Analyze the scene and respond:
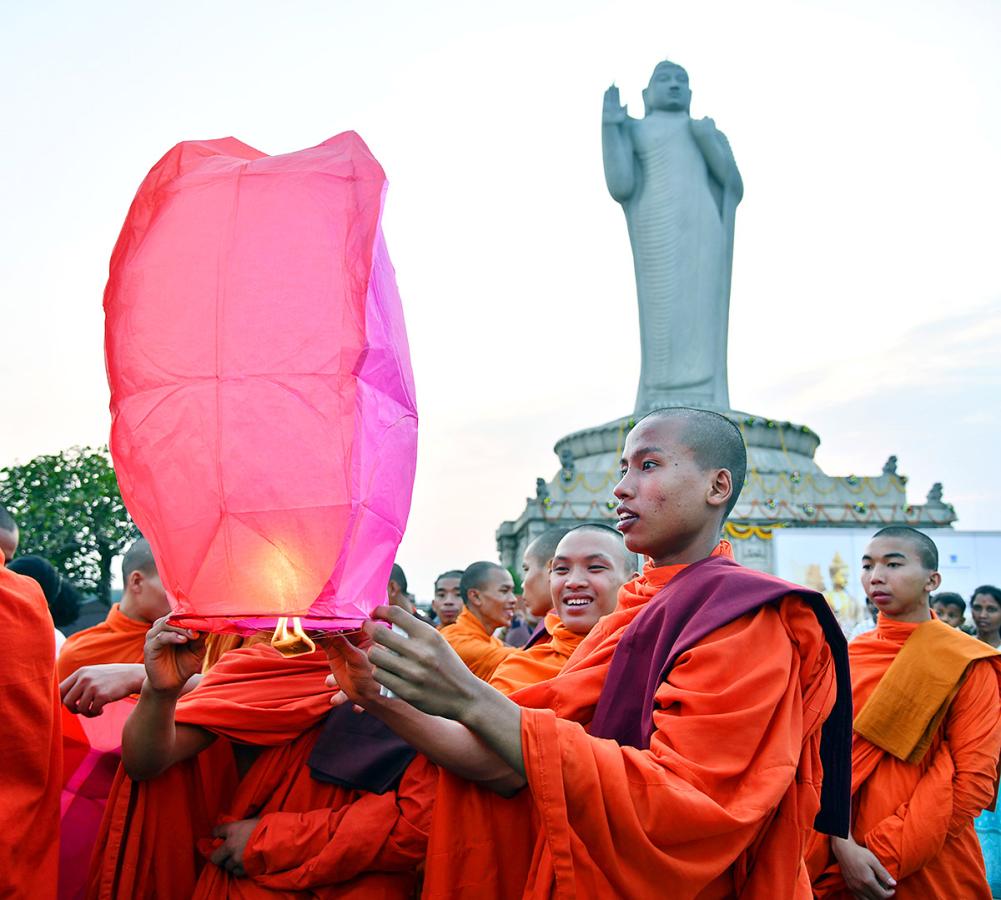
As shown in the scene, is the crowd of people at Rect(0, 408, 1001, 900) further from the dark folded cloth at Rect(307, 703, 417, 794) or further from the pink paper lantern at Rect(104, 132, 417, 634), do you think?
the pink paper lantern at Rect(104, 132, 417, 634)

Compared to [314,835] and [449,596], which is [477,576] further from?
[314,835]

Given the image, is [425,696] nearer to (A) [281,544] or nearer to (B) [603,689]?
(A) [281,544]

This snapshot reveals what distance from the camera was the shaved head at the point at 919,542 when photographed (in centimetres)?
431

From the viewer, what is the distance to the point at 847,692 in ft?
7.52

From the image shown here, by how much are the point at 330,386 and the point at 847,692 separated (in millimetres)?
1436

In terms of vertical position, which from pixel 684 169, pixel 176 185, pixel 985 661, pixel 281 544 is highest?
pixel 684 169

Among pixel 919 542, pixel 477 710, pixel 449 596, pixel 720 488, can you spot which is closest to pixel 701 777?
pixel 477 710

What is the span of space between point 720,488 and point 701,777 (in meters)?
0.84

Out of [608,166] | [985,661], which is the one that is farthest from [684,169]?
[985,661]

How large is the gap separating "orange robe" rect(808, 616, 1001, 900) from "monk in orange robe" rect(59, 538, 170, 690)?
2.86m

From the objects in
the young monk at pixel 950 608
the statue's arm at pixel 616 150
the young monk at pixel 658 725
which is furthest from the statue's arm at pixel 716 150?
the young monk at pixel 658 725

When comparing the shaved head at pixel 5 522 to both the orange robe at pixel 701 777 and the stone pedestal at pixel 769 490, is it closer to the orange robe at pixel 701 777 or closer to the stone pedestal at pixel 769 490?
the orange robe at pixel 701 777

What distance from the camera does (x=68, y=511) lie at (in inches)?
853

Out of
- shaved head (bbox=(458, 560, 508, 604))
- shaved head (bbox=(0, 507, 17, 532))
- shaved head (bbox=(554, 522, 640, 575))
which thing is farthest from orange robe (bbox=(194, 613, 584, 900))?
shaved head (bbox=(458, 560, 508, 604))
